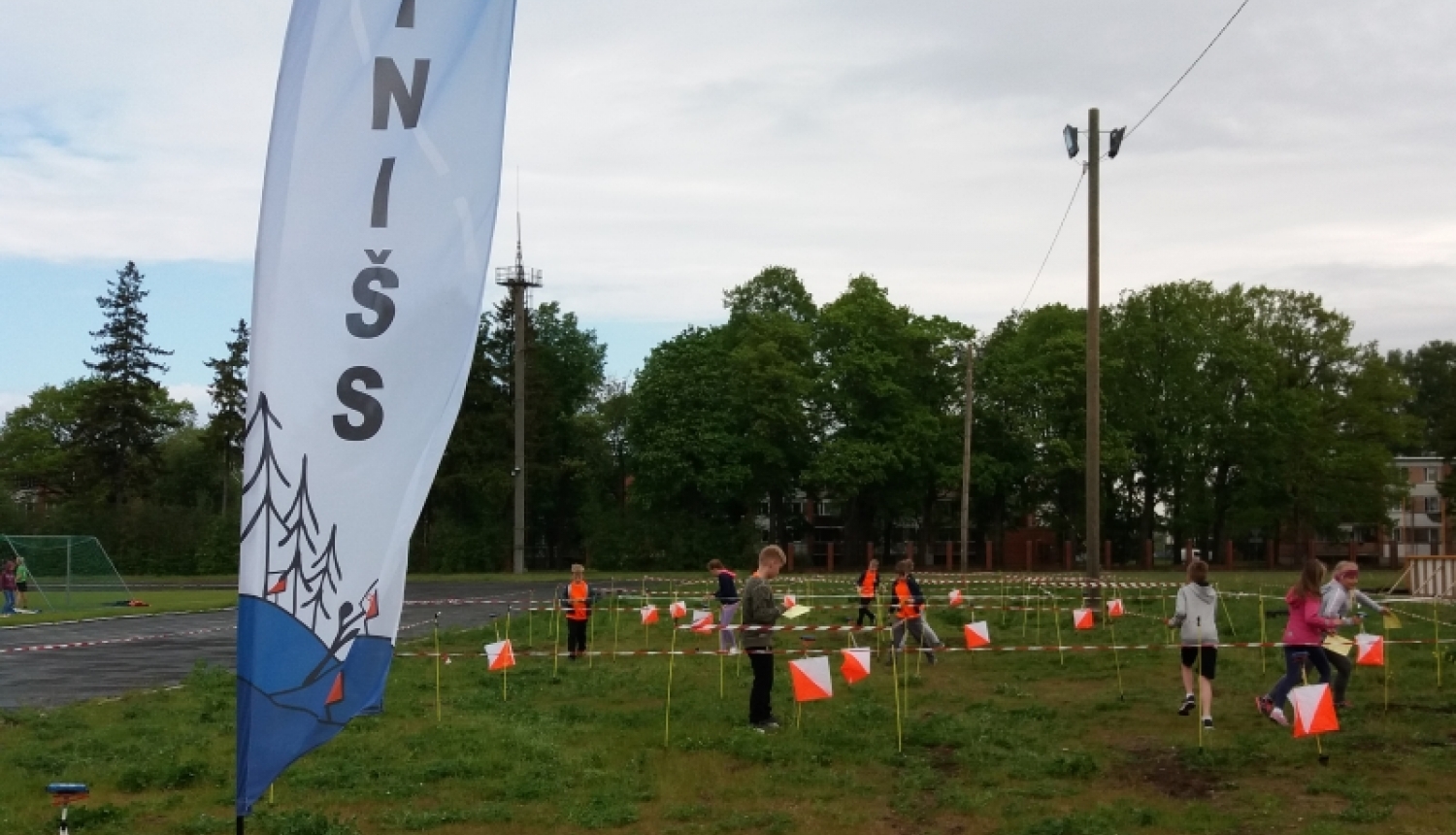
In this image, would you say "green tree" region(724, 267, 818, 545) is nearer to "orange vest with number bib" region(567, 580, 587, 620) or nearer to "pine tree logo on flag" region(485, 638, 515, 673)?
"orange vest with number bib" region(567, 580, 587, 620)

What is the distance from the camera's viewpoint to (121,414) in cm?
7588

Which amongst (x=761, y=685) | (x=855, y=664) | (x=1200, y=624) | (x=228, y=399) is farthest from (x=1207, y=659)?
(x=228, y=399)

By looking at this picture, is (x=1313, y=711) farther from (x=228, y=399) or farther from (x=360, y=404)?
(x=228, y=399)

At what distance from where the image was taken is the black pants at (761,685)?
41.3ft

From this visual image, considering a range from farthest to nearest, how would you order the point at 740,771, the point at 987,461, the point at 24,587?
the point at 987,461
the point at 24,587
the point at 740,771

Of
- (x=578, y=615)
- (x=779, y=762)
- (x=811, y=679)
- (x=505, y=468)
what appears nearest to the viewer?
(x=779, y=762)

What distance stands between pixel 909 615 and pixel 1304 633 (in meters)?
6.39

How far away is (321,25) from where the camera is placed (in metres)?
5.33

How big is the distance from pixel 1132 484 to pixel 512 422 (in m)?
31.9

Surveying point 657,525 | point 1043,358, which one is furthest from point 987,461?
point 657,525

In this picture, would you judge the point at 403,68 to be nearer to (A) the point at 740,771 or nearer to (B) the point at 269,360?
(B) the point at 269,360

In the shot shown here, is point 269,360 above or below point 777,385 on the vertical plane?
below

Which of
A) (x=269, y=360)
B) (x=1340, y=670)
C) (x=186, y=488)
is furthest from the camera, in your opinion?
(x=186, y=488)

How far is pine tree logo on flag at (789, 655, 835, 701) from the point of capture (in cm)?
1162
